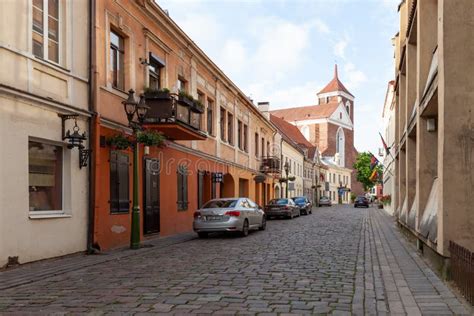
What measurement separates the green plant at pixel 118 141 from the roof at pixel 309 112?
81.8 metres

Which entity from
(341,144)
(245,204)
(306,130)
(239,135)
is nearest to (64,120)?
(245,204)

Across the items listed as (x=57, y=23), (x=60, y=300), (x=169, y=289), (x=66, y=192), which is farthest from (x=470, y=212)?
(x=57, y=23)

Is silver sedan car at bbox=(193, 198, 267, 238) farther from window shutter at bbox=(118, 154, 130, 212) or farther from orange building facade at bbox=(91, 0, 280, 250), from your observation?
window shutter at bbox=(118, 154, 130, 212)

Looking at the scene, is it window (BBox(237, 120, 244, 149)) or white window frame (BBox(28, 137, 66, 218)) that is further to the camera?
window (BBox(237, 120, 244, 149))

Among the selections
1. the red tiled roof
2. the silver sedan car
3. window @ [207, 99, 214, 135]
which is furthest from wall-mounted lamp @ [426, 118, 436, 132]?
the red tiled roof

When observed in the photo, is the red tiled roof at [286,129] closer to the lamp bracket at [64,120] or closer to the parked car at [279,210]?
the parked car at [279,210]

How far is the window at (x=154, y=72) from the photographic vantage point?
1714 centimetres

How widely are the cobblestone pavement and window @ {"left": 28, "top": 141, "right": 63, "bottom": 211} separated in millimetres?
1410

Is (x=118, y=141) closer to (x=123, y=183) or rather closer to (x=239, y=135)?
(x=123, y=183)

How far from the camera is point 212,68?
23766 millimetres

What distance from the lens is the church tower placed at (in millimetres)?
104688

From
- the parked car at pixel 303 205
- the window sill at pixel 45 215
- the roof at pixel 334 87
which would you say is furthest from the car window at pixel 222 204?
the roof at pixel 334 87

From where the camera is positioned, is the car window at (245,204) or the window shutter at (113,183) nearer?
the window shutter at (113,183)

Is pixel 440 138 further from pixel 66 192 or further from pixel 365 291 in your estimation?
pixel 66 192
